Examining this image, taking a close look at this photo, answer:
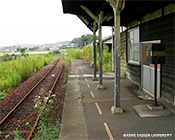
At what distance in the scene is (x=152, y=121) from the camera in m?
4.80

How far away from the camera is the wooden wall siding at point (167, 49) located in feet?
17.9

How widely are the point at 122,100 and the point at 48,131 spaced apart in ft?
10.4

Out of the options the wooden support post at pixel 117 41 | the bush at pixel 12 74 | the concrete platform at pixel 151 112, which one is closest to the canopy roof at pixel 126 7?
the wooden support post at pixel 117 41

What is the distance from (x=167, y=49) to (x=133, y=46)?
338 cm

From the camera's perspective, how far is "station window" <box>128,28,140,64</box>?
333 inches

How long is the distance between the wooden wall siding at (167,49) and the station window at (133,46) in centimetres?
194

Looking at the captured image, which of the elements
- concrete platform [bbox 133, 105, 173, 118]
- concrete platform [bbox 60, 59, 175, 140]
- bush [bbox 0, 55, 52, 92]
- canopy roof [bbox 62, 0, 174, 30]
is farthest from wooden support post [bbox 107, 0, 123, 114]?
bush [bbox 0, 55, 52, 92]

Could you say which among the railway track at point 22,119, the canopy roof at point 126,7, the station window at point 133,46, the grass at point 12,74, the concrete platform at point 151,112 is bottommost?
the railway track at point 22,119

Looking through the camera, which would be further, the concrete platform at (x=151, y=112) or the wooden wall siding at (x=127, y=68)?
the wooden wall siding at (x=127, y=68)

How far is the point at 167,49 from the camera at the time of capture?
571 cm

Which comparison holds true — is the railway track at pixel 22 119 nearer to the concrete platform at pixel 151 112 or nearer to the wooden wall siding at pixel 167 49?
the concrete platform at pixel 151 112

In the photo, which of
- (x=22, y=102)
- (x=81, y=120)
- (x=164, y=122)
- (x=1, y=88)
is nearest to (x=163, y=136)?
(x=164, y=122)

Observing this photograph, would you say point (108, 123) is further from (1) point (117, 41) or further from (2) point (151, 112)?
(1) point (117, 41)

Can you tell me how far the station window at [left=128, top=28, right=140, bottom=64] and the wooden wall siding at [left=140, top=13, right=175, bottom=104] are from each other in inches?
76.5
